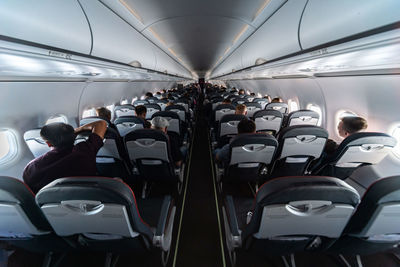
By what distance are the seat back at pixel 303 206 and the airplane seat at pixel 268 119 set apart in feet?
10.9

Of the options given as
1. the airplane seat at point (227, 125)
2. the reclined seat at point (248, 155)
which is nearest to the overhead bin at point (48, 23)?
the reclined seat at point (248, 155)

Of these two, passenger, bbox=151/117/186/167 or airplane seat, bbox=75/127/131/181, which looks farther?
passenger, bbox=151/117/186/167

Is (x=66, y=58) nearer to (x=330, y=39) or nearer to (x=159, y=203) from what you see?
(x=159, y=203)

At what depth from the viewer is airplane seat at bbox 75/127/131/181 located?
9.91ft

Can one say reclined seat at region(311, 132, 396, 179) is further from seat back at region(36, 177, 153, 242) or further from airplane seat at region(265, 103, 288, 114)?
airplane seat at region(265, 103, 288, 114)

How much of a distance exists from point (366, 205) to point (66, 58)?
2.84 m

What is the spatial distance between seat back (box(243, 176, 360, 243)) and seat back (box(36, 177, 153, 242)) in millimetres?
944

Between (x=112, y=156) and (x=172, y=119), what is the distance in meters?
1.79

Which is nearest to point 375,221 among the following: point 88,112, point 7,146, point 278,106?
point 7,146

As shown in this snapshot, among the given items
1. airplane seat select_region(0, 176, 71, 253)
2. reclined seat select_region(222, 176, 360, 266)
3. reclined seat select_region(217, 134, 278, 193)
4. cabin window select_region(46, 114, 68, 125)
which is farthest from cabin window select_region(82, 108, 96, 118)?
reclined seat select_region(222, 176, 360, 266)

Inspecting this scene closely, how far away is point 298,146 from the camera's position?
289cm

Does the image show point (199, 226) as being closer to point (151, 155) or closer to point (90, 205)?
point (151, 155)

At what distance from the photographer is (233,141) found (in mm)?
2611

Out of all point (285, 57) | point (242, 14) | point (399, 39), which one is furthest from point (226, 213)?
point (242, 14)
